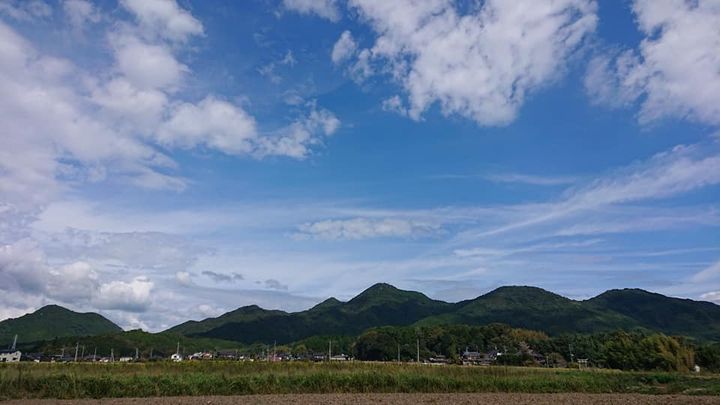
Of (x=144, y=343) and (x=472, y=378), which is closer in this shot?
(x=472, y=378)

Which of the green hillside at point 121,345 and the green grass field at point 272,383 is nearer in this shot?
the green grass field at point 272,383

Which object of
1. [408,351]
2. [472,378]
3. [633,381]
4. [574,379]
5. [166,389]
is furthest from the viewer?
[408,351]

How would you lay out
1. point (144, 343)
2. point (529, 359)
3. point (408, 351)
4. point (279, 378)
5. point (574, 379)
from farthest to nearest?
point (144, 343), point (408, 351), point (529, 359), point (574, 379), point (279, 378)

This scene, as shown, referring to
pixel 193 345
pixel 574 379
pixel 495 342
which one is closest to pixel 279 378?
pixel 574 379

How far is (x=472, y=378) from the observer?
111 feet

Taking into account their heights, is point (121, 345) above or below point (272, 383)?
above

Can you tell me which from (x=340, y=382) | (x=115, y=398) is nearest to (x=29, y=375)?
(x=115, y=398)

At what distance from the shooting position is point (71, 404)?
70.7 feet

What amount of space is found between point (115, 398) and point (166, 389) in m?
2.56

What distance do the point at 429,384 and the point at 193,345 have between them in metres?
150

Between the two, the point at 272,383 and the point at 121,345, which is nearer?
the point at 272,383

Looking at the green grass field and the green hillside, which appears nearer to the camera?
the green grass field

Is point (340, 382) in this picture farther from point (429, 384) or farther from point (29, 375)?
point (29, 375)

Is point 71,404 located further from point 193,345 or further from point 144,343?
point 193,345
